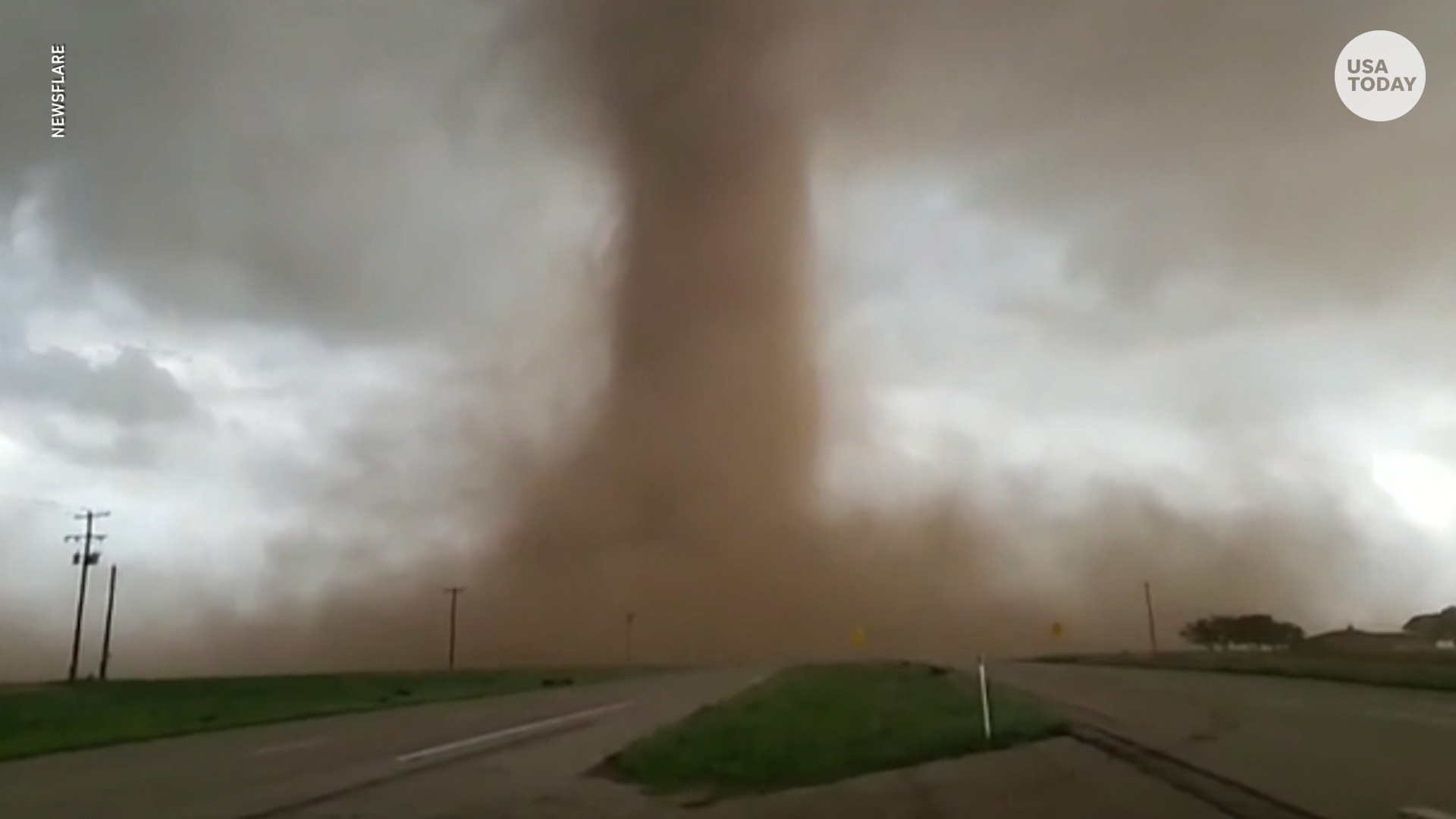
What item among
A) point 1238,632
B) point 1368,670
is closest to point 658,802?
point 1368,670

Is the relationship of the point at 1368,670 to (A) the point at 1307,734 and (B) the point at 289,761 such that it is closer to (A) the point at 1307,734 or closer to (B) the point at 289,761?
(A) the point at 1307,734

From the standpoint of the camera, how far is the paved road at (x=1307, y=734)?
1350 cm

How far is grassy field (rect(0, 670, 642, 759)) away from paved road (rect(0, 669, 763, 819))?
143 inches

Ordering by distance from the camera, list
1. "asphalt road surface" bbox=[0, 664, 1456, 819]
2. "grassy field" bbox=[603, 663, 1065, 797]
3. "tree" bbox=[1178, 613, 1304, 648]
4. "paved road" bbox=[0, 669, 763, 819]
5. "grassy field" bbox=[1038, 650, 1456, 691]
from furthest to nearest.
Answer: "tree" bbox=[1178, 613, 1304, 648] < "grassy field" bbox=[1038, 650, 1456, 691] < "grassy field" bbox=[603, 663, 1065, 797] < "paved road" bbox=[0, 669, 763, 819] < "asphalt road surface" bbox=[0, 664, 1456, 819]

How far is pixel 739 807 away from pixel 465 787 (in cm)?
506

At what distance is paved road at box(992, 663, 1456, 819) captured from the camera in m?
13.5

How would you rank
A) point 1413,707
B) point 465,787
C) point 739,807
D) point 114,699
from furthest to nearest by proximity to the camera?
point 114,699 → point 1413,707 → point 465,787 → point 739,807

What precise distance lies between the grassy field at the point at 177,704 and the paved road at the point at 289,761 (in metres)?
3.64

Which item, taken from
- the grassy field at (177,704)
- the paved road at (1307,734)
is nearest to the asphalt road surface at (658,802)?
the paved road at (1307,734)

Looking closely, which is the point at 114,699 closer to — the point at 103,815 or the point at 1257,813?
the point at 103,815

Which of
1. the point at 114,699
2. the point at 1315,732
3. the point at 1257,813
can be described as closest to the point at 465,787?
the point at 1257,813

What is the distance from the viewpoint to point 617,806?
46.1 ft

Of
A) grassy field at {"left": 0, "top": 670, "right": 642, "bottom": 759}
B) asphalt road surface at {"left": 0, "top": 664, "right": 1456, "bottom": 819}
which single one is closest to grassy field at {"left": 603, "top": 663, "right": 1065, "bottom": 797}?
asphalt road surface at {"left": 0, "top": 664, "right": 1456, "bottom": 819}

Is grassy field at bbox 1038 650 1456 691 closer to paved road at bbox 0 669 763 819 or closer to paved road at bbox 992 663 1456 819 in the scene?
paved road at bbox 992 663 1456 819
